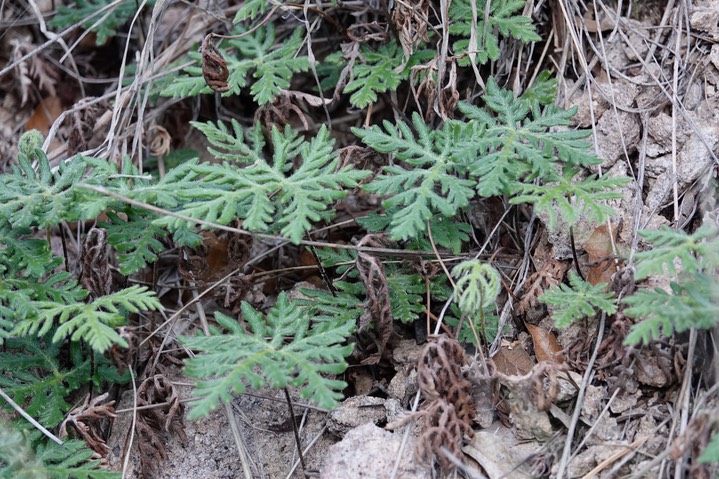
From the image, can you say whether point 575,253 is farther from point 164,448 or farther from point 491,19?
point 164,448

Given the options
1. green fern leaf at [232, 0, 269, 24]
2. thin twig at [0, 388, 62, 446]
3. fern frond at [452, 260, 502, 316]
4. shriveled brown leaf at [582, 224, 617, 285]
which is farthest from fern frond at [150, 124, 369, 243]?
shriveled brown leaf at [582, 224, 617, 285]

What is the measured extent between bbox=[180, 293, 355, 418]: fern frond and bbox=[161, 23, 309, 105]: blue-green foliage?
1139 mm

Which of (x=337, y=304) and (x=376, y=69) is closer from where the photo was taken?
(x=337, y=304)

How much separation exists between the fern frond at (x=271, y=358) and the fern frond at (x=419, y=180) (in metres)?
0.50

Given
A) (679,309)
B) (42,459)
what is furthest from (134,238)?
(679,309)

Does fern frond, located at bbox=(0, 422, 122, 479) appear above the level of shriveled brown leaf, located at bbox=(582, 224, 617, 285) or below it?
below

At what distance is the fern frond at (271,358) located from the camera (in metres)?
2.41

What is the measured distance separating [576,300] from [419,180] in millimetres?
904

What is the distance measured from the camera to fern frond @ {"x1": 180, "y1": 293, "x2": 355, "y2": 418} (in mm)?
2408

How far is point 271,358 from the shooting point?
2604 mm

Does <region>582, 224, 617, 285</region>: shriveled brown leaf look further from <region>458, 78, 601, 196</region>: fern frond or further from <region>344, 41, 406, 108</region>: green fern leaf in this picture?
<region>344, 41, 406, 108</region>: green fern leaf

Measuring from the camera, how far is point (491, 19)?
3.32 m

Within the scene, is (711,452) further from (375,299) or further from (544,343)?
(375,299)

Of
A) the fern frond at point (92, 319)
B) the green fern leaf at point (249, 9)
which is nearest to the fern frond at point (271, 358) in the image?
the fern frond at point (92, 319)
